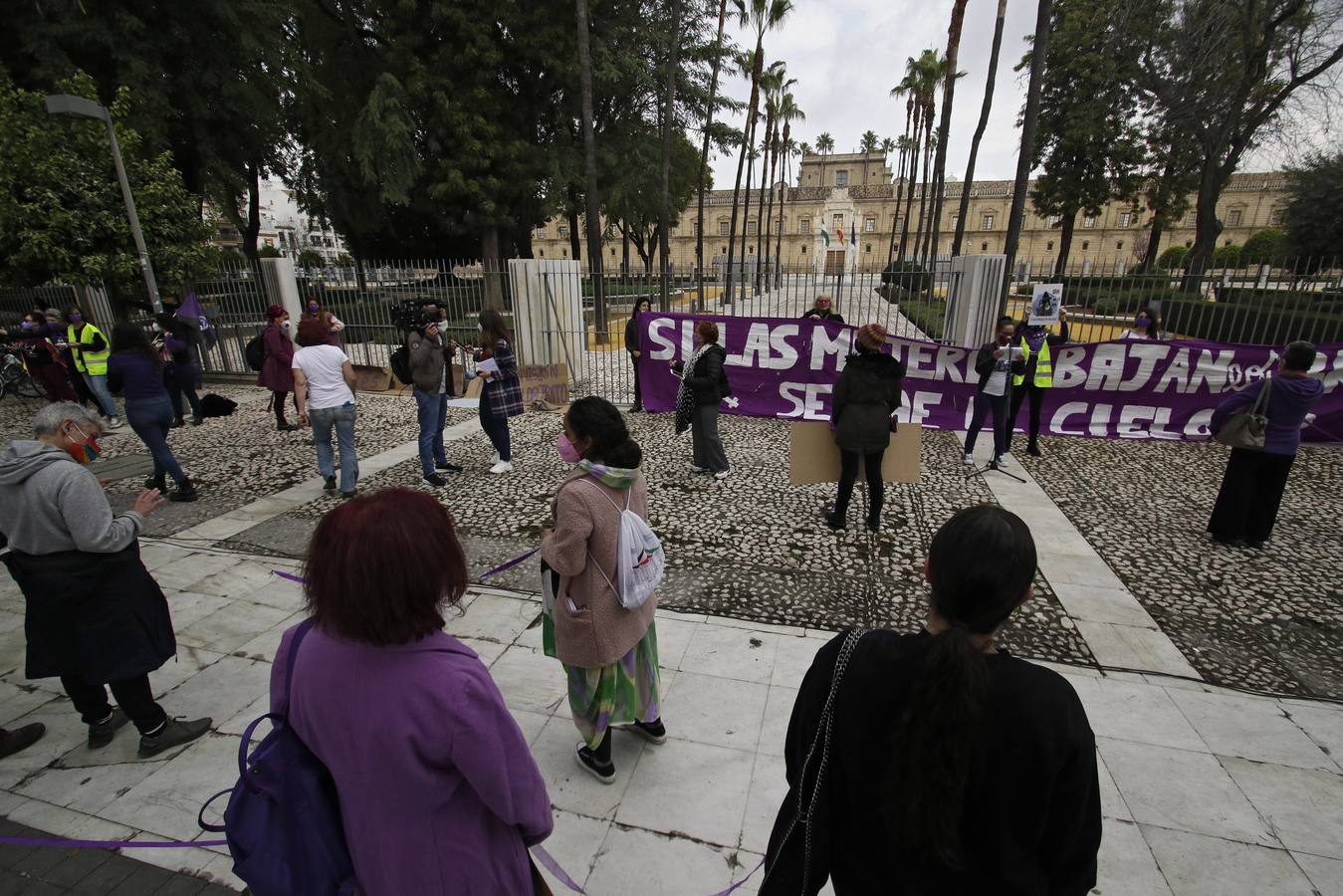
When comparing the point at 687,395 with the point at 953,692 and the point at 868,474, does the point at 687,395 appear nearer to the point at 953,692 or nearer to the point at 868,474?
the point at 868,474

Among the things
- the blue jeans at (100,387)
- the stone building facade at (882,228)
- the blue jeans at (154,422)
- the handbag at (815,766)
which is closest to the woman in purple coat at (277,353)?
the blue jeans at (100,387)

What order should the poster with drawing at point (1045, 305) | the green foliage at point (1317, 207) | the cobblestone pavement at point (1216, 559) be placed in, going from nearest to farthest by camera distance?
1. the cobblestone pavement at point (1216, 559)
2. the poster with drawing at point (1045, 305)
3. the green foliage at point (1317, 207)

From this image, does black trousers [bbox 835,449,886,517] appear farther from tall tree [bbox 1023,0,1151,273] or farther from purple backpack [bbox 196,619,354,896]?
tall tree [bbox 1023,0,1151,273]

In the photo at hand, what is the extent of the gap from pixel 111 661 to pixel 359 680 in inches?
95.8

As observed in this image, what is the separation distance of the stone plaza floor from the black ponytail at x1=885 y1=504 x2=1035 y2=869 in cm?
158

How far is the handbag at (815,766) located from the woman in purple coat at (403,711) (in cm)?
58

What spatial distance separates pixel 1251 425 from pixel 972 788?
5.60 metres

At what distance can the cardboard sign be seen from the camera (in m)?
5.28

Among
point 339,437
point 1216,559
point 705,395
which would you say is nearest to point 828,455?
point 705,395

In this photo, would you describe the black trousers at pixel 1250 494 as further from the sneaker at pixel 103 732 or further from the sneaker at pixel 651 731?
the sneaker at pixel 103 732

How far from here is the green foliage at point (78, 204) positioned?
1040cm

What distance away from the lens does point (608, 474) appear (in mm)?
2408

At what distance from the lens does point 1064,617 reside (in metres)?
4.24

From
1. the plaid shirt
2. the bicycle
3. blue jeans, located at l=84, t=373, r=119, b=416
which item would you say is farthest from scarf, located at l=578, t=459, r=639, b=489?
the bicycle
